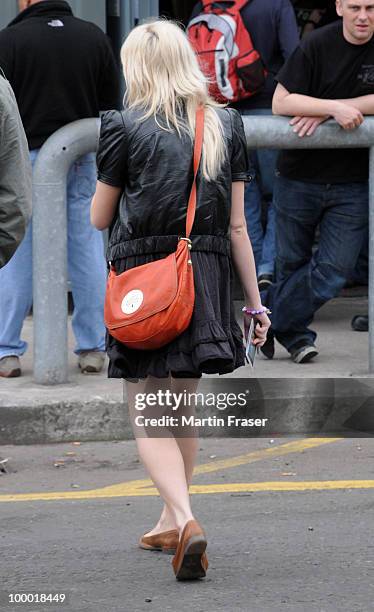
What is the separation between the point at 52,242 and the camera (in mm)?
6688

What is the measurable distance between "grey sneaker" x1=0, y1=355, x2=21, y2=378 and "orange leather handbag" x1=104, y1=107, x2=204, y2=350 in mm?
2704

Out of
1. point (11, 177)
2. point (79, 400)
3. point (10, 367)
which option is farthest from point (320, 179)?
point (11, 177)

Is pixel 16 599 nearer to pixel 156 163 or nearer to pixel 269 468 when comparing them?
pixel 156 163

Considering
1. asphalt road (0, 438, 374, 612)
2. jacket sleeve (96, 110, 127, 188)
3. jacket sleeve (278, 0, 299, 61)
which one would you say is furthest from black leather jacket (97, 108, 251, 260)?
jacket sleeve (278, 0, 299, 61)

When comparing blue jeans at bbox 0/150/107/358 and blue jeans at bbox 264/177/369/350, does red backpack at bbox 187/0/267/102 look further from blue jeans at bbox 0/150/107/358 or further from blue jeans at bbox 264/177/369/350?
blue jeans at bbox 0/150/107/358

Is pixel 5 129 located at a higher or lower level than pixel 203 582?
higher

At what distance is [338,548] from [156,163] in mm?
1441

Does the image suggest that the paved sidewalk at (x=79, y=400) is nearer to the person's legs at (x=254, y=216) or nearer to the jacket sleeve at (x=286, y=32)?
the person's legs at (x=254, y=216)

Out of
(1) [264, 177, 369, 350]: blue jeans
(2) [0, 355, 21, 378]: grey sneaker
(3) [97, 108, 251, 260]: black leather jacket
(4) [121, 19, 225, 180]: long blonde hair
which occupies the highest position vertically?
(4) [121, 19, 225, 180]: long blonde hair

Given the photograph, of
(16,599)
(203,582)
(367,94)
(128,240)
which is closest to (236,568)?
(203,582)

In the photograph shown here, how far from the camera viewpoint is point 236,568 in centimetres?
457

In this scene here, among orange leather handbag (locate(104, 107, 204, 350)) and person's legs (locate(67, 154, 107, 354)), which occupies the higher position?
orange leather handbag (locate(104, 107, 204, 350))

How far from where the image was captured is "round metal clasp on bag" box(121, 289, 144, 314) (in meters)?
4.37

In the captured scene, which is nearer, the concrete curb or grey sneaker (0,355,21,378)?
the concrete curb
